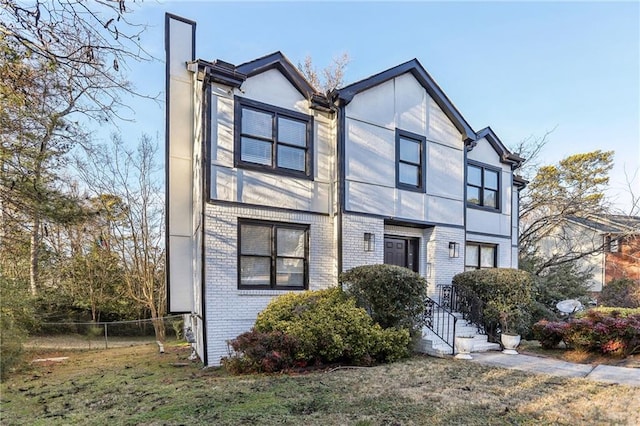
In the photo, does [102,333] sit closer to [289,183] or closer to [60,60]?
[289,183]

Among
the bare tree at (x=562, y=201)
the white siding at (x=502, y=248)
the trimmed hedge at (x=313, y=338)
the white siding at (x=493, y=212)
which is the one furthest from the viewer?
the bare tree at (x=562, y=201)

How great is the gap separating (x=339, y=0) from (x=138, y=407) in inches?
415

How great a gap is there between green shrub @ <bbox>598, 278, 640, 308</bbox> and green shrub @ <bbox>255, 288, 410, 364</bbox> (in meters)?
15.8

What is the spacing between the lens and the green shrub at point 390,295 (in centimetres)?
880

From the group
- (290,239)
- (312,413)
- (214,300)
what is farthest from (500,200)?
(312,413)

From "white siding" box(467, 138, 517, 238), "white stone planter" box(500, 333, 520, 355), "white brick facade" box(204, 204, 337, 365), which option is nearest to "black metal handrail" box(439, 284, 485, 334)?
"white stone planter" box(500, 333, 520, 355)

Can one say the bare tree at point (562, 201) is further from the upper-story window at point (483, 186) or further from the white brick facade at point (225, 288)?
the white brick facade at point (225, 288)

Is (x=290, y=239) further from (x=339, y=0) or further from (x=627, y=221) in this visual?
(x=627, y=221)

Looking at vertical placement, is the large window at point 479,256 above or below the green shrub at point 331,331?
above

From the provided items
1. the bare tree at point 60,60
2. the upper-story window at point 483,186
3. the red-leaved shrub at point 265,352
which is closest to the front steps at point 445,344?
the red-leaved shrub at point 265,352

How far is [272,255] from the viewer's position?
31.6 feet

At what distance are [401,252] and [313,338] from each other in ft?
16.8

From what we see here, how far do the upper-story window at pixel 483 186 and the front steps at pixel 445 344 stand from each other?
450 cm

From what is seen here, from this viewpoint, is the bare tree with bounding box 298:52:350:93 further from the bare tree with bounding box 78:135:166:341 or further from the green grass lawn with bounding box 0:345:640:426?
the green grass lawn with bounding box 0:345:640:426
